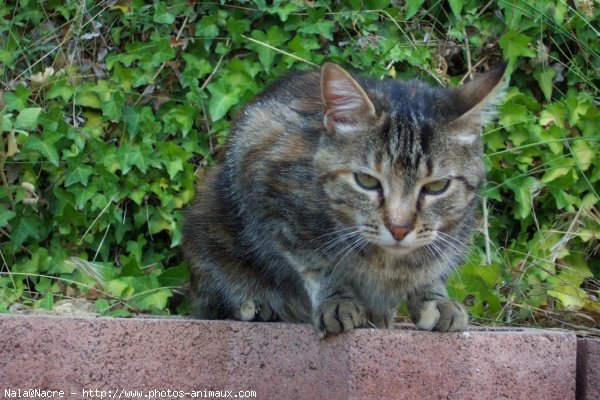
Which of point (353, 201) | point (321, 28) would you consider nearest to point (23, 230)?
point (321, 28)

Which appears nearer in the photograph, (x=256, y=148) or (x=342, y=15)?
(x=256, y=148)

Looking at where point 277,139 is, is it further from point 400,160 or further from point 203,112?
point 203,112

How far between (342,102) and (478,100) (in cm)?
42

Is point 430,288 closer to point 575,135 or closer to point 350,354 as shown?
point 350,354

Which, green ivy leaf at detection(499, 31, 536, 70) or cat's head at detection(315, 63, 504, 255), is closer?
cat's head at detection(315, 63, 504, 255)

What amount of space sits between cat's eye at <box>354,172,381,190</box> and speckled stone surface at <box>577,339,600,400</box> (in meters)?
0.82

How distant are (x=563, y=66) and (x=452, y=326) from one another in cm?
221

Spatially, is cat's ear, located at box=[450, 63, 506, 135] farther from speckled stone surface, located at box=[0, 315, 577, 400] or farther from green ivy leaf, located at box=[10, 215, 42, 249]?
green ivy leaf, located at box=[10, 215, 42, 249]

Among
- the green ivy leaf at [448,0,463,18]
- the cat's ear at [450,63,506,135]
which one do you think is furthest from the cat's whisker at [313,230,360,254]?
the green ivy leaf at [448,0,463,18]

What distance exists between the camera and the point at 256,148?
306cm

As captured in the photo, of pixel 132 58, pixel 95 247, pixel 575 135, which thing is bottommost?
pixel 95 247

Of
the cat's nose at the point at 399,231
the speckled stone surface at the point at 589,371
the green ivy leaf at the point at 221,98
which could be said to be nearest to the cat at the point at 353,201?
the cat's nose at the point at 399,231

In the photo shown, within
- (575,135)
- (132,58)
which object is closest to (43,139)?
(132,58)

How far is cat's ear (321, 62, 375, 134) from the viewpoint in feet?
8.82
